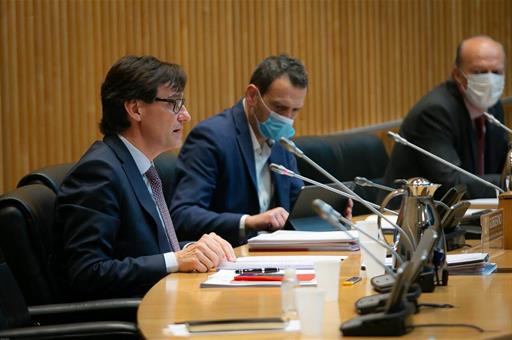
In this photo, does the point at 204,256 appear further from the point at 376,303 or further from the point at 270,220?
the point at 270,220

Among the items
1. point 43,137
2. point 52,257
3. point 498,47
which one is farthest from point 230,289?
point 498,47

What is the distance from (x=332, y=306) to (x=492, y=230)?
1093 mm

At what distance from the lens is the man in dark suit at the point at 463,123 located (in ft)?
17.4

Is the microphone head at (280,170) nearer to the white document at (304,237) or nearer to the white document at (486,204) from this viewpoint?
the white document at (304,237)

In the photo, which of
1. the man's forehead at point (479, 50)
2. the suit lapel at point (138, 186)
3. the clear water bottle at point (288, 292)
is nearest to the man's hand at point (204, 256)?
the suit lapel at point (138, 186)

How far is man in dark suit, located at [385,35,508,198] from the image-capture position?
17.4ft

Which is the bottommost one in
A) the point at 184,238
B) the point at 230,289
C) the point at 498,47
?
the point at 184,238

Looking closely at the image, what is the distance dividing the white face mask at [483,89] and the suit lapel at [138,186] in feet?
9.25

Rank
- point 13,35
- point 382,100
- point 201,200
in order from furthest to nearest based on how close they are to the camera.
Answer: point 382,100 < point 13,35 < point 201,200

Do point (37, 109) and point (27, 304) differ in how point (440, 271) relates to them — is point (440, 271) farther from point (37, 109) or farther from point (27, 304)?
point (37, 109)

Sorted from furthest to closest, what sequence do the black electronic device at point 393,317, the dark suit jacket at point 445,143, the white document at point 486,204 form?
the dark suit jacket at point 445,143
the white document at point 486,204
the black electronic device at point 393,317

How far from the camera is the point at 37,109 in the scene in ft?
17.3

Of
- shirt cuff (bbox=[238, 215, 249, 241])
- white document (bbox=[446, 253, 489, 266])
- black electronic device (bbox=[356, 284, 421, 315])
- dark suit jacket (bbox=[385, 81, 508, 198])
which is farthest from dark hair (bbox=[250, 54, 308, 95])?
black electronic device (bbox=[356, 284, 421, 315])

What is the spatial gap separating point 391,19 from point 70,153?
2873 mm
